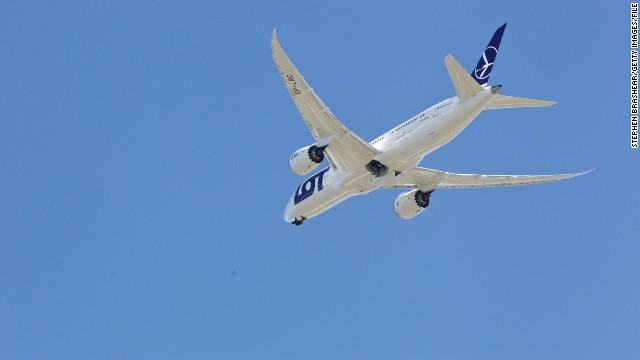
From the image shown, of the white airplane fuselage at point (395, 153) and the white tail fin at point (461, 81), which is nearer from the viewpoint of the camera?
the white tail fin at point (461, 81)

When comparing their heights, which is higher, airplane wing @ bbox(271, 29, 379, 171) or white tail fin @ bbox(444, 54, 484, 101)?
airplane wing @ bbox(271, 29, 379, 171)

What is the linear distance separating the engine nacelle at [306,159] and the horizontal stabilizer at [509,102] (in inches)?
317

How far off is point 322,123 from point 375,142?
12.6 ft

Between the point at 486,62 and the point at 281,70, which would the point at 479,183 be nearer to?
the point at 486,62

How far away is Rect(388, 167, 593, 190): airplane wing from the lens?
210 feet

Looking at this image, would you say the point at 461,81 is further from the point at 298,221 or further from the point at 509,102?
the point at 298,221

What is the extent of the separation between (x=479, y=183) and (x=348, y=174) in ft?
31.0

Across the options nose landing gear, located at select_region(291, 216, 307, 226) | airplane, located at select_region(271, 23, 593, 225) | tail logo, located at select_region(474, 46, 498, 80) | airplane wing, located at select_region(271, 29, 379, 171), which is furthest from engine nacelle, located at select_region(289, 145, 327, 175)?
tail logo, located at select_region(474, 46, 498, 80)

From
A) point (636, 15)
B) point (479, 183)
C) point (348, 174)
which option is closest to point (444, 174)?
point (479, 183)

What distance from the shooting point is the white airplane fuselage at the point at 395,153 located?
55306 mm

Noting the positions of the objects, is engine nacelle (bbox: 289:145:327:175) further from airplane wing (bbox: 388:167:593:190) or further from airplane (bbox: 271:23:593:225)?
airplane wing (bbox: 388:167:593:190)

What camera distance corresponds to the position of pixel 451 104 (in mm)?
55500

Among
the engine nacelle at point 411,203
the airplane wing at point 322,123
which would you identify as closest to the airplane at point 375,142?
the airplane wing at point 322,123

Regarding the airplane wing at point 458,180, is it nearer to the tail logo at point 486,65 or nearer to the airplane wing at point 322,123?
the airplane wing at point 322,123
